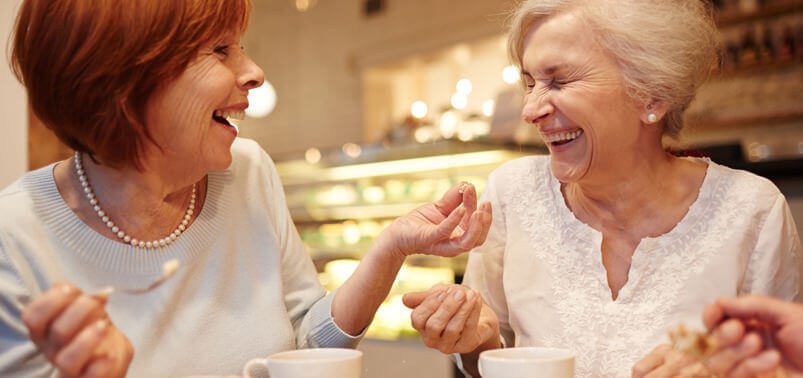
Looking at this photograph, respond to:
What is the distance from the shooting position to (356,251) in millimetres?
4352

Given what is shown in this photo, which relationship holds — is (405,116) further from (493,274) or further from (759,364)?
(759,364)

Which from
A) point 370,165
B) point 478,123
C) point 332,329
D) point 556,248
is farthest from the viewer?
point 478,123

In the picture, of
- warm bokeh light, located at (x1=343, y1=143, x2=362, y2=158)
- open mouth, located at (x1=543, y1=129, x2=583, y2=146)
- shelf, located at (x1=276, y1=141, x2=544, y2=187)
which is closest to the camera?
open mouth, located at (x1=543, y1=129, x2=583, y2=146)

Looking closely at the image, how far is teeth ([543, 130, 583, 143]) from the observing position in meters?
1.65

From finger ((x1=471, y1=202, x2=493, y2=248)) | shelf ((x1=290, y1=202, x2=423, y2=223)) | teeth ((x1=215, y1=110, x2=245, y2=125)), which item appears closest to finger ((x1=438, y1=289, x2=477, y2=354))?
finger ((x1=471, y1=202, x2=493, y2=248))

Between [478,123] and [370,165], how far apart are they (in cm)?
78

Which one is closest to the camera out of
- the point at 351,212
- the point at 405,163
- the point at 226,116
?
the point at 226,116

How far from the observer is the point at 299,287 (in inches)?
65.8

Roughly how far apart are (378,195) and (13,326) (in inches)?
122

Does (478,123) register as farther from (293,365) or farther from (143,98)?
(293,365)

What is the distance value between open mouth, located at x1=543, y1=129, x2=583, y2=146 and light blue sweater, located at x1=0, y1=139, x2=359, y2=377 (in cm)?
63

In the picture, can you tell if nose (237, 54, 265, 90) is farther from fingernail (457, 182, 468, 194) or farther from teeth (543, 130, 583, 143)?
teeth (543, 130, 583, 143)

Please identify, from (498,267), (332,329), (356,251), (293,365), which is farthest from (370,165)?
(293,365)

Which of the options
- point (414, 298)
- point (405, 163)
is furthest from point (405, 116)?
point (414, 298)
